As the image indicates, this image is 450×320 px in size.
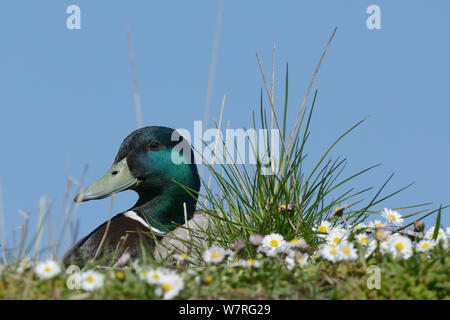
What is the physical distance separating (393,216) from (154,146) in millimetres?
2209

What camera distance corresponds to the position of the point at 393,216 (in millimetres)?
4285

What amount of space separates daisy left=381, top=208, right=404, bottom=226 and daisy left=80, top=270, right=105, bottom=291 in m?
2.13

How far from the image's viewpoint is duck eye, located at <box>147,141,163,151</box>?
548cm

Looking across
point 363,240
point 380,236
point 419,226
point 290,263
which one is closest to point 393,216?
point 419,226

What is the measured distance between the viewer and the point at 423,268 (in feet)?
10.1

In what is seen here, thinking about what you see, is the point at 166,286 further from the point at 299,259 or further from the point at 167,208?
the point at 167,208

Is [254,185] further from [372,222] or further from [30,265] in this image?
[30,265]

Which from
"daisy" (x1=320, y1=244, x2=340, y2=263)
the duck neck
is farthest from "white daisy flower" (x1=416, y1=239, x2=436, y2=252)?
the duck neck

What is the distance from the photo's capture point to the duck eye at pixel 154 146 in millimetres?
5480

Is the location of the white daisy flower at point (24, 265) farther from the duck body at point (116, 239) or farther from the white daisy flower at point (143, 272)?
the duck body at point (116, 239)

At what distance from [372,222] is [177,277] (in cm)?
180

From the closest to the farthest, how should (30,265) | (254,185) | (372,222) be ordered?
1. (30,265)
2. (372,222)
3. (254,185)

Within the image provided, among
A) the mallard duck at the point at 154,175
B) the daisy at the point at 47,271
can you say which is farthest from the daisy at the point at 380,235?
the mallard duck at the point at 154,175
